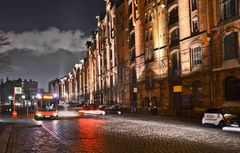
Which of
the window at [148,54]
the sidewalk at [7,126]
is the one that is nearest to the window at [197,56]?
the window at [148,54]

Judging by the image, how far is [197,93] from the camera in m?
42.2

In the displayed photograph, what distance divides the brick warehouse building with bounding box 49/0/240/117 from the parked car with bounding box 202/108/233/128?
A: 689 cm

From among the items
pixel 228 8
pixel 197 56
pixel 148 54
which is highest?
pixel 228 8

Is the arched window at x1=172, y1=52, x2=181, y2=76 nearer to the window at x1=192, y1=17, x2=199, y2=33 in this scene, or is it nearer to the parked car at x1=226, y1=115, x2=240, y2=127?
the window at x1=192, y1=17, x2=199, y2=33

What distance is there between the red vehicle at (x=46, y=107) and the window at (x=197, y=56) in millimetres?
16921

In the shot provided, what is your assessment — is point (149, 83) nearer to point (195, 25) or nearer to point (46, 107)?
point (195, 25)

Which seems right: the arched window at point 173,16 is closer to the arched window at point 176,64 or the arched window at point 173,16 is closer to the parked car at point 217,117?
the arched window at point 176,64

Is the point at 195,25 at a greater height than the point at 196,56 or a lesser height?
greater

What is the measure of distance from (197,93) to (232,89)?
20.7 feet

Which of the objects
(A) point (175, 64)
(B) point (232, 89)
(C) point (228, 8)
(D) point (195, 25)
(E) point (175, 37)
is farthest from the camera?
(E) point (175, 37)

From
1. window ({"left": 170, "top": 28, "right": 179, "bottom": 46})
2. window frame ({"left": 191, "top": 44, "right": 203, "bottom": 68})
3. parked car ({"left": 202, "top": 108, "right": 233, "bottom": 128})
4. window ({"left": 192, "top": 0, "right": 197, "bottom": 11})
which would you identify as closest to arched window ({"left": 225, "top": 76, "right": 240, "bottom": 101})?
window frame ({"left": 191, "top": 44, "right": 203, "bottom": 68})

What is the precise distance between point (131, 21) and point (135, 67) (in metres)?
8.60

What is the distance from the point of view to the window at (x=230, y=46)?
116 ft

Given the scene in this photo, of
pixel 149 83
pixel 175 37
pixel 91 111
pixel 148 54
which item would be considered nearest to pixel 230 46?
pixel 175 37
